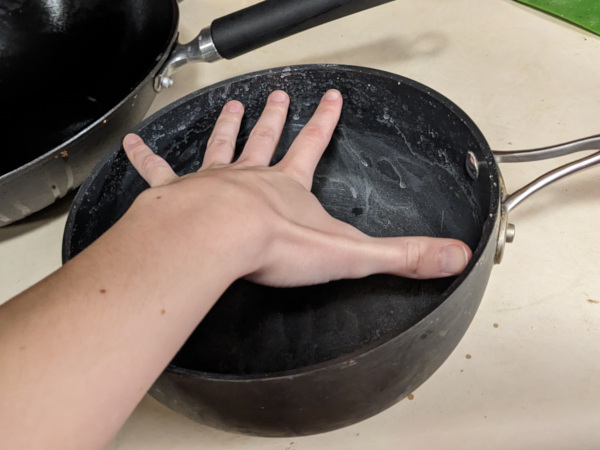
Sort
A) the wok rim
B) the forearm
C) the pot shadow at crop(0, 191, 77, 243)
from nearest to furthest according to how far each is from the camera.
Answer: the forearm → the wok rim → the pot shadow at crop(0, 191, 77, 243)

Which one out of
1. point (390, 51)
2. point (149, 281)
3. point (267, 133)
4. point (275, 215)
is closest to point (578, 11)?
point (390, 51)

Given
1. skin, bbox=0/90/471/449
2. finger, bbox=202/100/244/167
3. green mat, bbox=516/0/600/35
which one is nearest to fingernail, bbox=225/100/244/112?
finger, bbox=202/100/244/167

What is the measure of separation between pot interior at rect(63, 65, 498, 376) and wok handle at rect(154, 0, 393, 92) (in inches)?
1.9

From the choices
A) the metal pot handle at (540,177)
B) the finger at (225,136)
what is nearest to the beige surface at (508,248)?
the metal pot handle at (540,177)

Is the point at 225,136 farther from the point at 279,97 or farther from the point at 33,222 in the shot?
the point at 33,222

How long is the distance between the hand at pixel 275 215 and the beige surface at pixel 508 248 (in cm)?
11

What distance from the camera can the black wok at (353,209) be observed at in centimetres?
40

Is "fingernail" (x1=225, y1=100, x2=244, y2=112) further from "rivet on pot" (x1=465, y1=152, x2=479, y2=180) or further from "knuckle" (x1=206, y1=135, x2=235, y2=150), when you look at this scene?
"rivet on pot" (x1=465, y1=152, x2=479, y2=180)

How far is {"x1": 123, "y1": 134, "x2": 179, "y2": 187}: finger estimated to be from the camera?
0.53 meters

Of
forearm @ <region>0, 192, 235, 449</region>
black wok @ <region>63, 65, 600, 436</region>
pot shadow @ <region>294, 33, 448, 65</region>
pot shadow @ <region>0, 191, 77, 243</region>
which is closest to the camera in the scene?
forearm @ <region>0, 192, 235, 449</region>

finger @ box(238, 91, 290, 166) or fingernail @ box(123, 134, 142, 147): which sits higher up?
fingernail @ box(123, 134, 142, 147)

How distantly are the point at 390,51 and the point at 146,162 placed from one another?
389 millimetres

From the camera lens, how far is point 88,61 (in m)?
0.77

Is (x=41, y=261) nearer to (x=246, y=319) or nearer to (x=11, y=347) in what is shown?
(x=246, y=319)
